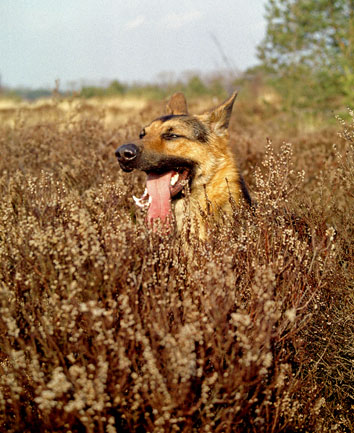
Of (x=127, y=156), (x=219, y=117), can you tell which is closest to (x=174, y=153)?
(x=127, y=156)

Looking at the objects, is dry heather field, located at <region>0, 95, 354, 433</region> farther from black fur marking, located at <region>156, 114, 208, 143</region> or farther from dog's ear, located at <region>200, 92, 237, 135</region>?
dog's ear, located at <region>200, 92, 237, 135</region>

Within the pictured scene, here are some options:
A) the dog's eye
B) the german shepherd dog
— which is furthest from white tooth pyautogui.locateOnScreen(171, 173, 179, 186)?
the dog's eye

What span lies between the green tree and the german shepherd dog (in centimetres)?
927

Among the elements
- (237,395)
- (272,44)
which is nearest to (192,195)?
(237,395)

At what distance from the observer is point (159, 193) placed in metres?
4.18

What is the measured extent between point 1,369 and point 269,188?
210cm

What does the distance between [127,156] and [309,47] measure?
40.2 ft

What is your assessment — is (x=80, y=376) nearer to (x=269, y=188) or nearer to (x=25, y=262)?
(x=25, y=262)

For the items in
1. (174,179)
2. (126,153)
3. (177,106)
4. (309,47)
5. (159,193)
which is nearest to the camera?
(126,153)

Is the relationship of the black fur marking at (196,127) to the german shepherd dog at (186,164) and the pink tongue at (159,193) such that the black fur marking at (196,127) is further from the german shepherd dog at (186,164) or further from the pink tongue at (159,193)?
the pink tongue at (159,193)

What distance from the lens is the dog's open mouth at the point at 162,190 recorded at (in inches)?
162

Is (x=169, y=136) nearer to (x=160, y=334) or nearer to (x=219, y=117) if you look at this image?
Result: (x=219, y=117)

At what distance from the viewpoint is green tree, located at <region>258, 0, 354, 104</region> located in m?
12.8

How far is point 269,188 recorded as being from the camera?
318 cm
